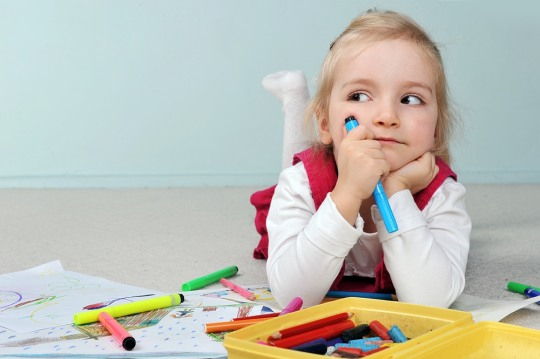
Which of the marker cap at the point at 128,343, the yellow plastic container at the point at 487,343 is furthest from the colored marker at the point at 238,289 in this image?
the yellow plastic container at the point at 487,343

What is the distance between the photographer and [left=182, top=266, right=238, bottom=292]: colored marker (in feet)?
3.36

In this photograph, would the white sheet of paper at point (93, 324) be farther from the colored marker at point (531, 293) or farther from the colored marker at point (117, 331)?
the colored marker at point (531, 293)

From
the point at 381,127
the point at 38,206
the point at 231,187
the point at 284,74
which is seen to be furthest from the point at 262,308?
the point at 231,187

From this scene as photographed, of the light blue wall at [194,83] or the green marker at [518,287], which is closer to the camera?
the green marker at [518,287]

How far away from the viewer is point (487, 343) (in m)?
0.65

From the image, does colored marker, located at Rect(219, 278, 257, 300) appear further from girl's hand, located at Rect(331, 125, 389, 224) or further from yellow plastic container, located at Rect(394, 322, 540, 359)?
yellow plastic container, located at Rect(394, 322, 540, 359)

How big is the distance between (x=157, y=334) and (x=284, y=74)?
29.2 inches

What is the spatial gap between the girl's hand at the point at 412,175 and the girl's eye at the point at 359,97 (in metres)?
0.09

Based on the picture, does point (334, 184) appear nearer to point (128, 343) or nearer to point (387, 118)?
point (387, 118)

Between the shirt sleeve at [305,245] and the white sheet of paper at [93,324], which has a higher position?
the shirt sleeve at [305,245]

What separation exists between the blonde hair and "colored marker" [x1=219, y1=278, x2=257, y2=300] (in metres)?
0.20

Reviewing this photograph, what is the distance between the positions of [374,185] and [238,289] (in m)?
0.24

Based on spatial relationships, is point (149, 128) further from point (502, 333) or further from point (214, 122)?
point (502, 333)

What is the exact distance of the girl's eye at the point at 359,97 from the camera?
935 mm
